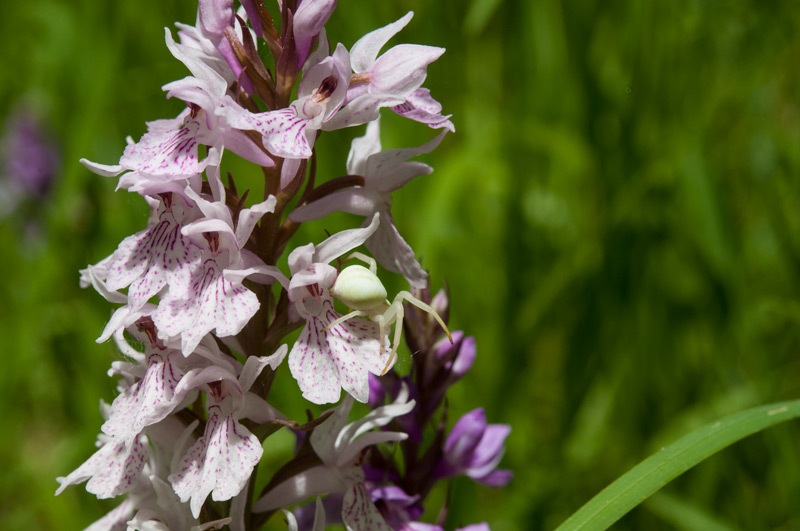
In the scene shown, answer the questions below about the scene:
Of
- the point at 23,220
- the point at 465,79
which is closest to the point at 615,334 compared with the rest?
the point at 465,79

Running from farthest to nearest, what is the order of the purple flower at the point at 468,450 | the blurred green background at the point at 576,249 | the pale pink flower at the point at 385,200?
the blurred green background at the point at 576,249 → the purple flower at the point at 468,450 → the pale pink flower at the point at 385,200

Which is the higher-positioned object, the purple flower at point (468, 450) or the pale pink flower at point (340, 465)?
the pale pink flower at point (340, 465)

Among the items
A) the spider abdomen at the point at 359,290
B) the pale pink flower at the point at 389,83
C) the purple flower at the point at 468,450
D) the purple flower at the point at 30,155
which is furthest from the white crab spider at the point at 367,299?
the purple flower at the point at 30,155

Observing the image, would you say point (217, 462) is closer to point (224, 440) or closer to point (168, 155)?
point (224, 440)

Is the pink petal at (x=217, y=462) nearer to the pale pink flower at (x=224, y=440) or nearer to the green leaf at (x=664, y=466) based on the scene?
the pale pink flower at (x=224, y=440)

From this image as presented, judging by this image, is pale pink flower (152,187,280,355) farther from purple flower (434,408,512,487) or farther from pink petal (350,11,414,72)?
purple flower (434,408,512,487)

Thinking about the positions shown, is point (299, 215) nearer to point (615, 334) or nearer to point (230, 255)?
point (230, 255)

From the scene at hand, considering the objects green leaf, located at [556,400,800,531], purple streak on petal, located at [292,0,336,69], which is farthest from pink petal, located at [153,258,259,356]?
green leaf, located at [556,400,800,531]
